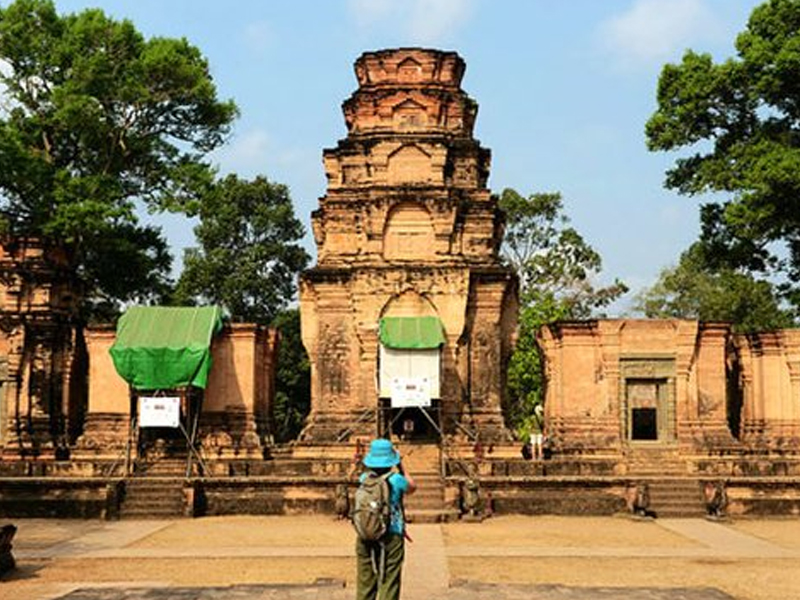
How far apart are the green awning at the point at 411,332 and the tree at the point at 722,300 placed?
21.9 m

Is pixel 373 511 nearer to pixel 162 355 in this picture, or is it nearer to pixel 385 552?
pixel 385 552

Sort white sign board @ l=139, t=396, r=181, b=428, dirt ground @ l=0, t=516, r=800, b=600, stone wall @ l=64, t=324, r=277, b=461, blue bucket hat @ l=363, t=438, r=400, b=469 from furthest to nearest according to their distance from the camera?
stone wall @ l=64, t=324, r=277, b=461 < white sign board @ l=139, t=396, r=181, b=428 < dirt ground @ l=0, t=516, r=800, b=600 < blue bucket hat @ l=363, t=438, r=400, b=469

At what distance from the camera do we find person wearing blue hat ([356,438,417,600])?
9211 millimetres

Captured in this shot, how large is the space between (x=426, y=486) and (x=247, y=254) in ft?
101

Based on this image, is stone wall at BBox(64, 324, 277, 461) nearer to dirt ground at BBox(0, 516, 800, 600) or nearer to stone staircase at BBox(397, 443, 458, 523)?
stone staircase at BBox(397, 443, 458, 523)

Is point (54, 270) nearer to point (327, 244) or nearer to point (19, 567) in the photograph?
point (327, 244)

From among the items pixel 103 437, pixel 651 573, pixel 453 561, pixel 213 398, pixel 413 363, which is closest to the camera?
pixel 651 573

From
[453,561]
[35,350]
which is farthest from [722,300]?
[453,561]

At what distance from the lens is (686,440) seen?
2933 cm

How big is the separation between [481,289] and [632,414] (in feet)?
18.7

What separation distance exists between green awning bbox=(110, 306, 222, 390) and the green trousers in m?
19.8

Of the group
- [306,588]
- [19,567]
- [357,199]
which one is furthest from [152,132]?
[306,588]

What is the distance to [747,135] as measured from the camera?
32656mm

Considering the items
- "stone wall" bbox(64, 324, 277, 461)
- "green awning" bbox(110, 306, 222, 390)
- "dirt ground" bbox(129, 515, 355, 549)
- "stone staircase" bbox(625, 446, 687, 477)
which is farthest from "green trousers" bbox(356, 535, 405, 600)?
"stone wall" bbox(64, 324, 277, 461)
